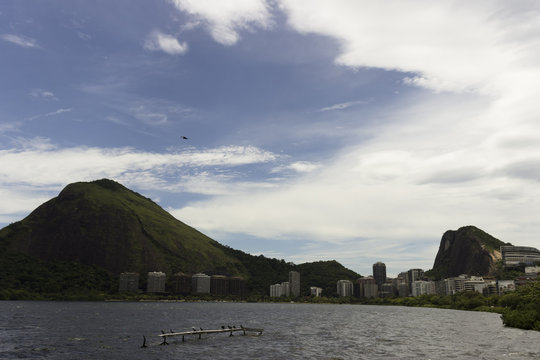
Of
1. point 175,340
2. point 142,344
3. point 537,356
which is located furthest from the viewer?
point 175,340

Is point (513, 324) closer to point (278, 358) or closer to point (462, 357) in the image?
point (462, 357)

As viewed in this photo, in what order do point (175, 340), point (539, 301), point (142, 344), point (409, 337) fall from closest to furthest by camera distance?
point (142, 344) → point (175, 340) → point (409, 337) → point (539, 301)

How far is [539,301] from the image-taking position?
13212cm

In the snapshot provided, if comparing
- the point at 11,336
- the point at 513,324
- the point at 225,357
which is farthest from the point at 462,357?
the point at 11,336

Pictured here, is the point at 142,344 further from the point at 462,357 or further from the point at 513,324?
the point at 513,324

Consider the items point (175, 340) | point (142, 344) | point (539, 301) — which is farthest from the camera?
point (539, 301)

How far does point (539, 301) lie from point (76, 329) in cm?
13531

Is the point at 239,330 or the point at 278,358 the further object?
the point at 239,330

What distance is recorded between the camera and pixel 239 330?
116000mm

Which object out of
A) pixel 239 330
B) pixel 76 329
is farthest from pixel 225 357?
pixel 76 329

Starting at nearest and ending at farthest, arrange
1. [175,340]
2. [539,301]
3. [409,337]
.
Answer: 1. [175,340]
2. [409,337]
3. [539,301]

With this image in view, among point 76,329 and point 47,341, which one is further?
point 76,329

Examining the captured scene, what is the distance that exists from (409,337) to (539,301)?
47.5 m

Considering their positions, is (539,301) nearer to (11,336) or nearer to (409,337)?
(409,337)
